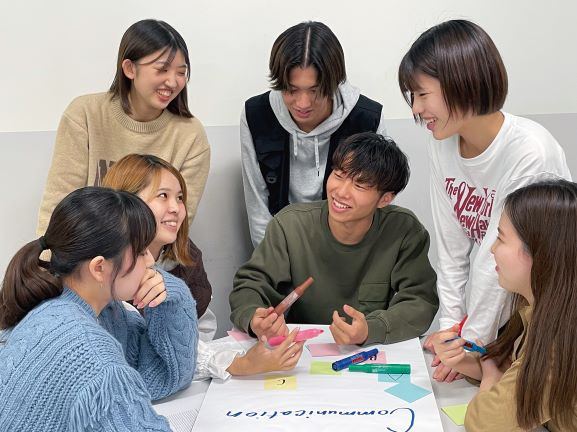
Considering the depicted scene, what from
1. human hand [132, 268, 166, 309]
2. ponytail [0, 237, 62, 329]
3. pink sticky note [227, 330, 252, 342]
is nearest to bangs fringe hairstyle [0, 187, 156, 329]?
ponytail [0, 237, 62, 329]

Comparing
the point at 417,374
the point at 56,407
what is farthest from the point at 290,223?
the point at 56,407

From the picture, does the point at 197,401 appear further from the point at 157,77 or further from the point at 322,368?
the point at 157,77

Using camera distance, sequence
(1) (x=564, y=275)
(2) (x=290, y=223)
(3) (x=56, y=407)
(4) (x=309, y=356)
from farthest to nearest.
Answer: (2) (x=290, y=223)
(4) (x=309, y=356)
(1) (x=564, y=275)
(3) (x=56, y=407)

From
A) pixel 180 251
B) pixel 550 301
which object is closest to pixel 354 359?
pixel 550 301

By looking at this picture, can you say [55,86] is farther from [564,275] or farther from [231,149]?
[564,275]

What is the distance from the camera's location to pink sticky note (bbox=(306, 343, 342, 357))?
57.5 inches

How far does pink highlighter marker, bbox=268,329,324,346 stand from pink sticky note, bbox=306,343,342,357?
30mm

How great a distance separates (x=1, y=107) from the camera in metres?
2.29

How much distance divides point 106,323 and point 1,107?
1.27 m

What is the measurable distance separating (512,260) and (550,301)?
10 centimetres

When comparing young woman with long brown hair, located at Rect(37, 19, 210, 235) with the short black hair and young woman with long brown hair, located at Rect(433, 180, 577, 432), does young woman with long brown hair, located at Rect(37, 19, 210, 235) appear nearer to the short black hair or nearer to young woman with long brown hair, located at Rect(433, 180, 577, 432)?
the short black hair

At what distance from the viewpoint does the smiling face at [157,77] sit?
1.86 m

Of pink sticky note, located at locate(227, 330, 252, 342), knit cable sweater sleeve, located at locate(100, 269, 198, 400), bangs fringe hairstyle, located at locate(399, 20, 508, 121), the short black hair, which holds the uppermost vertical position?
bangs fringe hairstyle, located at locate(399, 20, 508, 121)

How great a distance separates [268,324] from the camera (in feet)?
4.90
